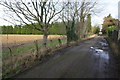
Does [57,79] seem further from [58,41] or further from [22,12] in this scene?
[58,41]

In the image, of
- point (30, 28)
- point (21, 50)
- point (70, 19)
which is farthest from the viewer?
point (70, 19)

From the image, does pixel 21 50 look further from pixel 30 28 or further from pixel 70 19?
pixel 70 19

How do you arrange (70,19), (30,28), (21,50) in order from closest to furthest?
1. (21,50)
2. (30,28)
3. (70,19)

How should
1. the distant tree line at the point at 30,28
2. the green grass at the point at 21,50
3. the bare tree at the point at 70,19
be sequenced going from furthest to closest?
the bare tree at the point at 70,19
the distant tree line at the point at 30,28
the green grass at the point at 21,50

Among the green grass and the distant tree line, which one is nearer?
the green grass

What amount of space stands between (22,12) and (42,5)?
2343 millimetres

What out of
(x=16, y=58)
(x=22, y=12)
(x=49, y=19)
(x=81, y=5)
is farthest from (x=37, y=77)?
(x=81, y=5)

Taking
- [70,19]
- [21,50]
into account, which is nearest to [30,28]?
[21,50]

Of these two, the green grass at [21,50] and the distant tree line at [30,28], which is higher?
the distant tree line at [30,28]

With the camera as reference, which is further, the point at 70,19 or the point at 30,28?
the point at 70,19

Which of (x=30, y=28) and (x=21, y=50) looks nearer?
(x=21, y=50)

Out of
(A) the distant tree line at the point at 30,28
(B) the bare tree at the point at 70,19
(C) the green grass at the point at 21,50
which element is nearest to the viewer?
(C) the green grass at the point at 21,50

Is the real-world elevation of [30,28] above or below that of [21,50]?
above

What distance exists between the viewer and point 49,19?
14719 mm
